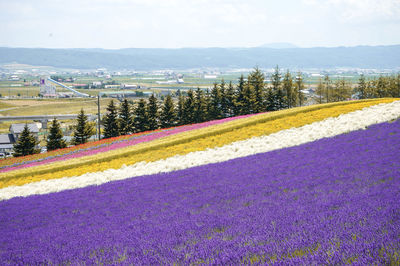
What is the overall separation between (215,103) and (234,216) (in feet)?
238

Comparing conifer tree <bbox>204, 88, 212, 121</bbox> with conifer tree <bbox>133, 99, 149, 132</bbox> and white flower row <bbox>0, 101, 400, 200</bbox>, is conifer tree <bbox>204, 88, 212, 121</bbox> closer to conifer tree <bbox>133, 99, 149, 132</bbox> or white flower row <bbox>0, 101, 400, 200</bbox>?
conifer tree <bbox>133, 99, 149, 132</bbox>

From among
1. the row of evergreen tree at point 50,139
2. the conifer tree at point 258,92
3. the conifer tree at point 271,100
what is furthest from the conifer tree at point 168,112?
the conifer tree at point 271,100

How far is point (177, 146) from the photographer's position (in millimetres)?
29109

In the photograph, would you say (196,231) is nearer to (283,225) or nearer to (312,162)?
(283,225)

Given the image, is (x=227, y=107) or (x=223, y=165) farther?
(x=227, y=107)

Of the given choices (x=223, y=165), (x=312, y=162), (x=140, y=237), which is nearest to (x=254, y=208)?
(x=140, y=237)

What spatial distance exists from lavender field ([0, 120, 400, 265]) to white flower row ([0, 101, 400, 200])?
3227mm

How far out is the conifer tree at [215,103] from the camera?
80.2 metres

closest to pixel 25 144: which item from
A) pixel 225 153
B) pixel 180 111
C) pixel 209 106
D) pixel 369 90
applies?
pixel 180 111

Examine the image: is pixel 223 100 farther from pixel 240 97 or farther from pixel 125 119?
pixel 125 119

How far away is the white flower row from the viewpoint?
70.5ft

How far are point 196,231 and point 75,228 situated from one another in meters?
4.82

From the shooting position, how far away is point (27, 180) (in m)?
26.0

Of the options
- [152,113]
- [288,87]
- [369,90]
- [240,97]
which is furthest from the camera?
[369,90]
